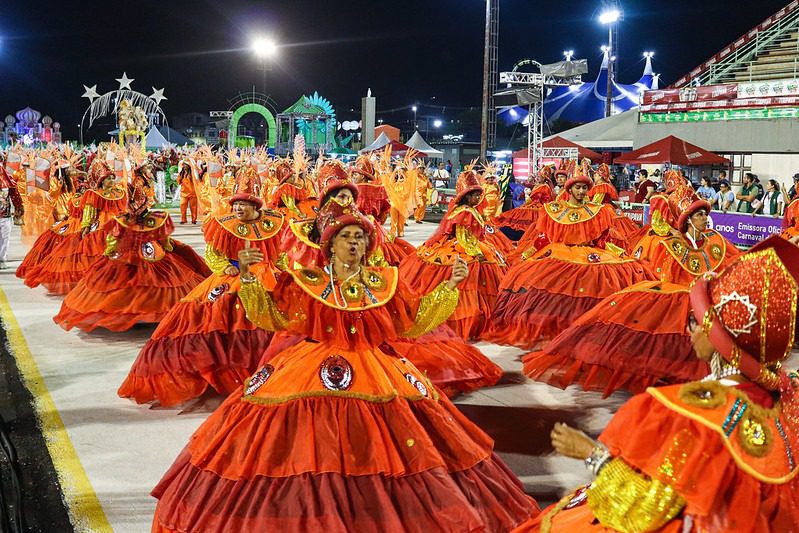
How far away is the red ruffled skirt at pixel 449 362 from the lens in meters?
6.77

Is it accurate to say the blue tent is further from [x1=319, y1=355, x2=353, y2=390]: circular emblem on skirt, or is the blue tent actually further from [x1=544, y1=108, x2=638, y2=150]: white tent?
[x1=319, y1=355, x2=353, y2=390]: circular emblem on skirt

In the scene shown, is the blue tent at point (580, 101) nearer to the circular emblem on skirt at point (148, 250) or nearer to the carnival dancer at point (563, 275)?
the carnival dancer at point (563, 275)

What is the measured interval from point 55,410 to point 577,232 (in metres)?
5.63

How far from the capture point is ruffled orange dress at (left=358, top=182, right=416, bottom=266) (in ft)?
33.9

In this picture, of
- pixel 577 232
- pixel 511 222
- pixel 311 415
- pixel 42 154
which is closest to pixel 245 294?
pixel 311 415

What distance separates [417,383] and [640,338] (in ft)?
11.0

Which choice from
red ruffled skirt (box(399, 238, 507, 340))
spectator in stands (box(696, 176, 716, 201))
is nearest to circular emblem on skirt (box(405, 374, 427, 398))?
red ruffled skirt (box(399, 238, 507, 340))

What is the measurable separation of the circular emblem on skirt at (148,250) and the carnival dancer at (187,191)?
509 inches

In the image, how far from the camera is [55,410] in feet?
21.5

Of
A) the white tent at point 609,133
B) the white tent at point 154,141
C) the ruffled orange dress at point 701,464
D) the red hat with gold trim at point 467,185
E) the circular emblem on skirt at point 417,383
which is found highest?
the white tent at point 154,141

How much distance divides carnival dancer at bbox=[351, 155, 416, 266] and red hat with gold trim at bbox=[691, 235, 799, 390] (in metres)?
6.97

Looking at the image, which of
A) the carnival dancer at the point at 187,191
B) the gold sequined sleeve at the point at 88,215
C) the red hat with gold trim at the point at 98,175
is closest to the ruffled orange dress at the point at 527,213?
the red hat with gold trim at the point at 98,175

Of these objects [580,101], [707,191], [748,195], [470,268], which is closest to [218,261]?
[470,268]

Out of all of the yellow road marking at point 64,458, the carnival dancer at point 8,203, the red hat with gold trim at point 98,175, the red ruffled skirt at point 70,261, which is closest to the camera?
the yellow road marking at point 64,458
